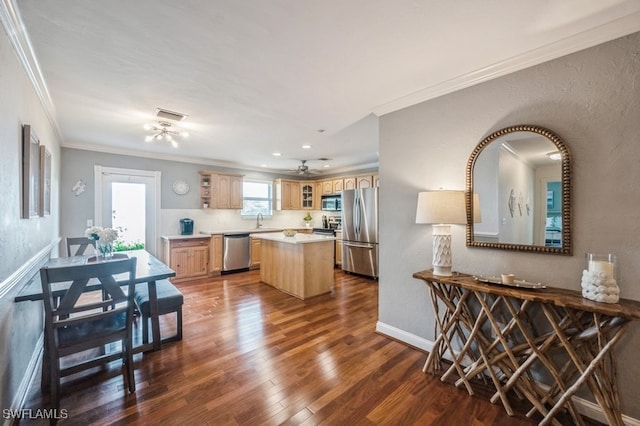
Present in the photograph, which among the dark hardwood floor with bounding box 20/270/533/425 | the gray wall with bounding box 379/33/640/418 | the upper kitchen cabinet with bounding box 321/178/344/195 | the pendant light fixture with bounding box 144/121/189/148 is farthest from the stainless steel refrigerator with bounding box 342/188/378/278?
the pendant light fixture with bounding box 144/121/189/148

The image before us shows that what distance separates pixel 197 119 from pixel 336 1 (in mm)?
2351

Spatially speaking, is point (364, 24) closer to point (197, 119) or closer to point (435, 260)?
point (435, 260)

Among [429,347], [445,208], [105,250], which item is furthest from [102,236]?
[429,347]

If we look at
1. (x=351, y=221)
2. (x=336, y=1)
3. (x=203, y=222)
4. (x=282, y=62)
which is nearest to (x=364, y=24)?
A: (x=336, y=1)

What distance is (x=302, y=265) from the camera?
387cm

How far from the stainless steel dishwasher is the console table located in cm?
416

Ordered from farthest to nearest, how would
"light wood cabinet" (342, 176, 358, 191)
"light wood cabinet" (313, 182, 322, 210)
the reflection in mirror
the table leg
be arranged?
"light wood cabinet" (313, 182, 322, 210) < "light wood cabinet" (342, 176, 358, 191) < the table leg < the reflection in mirror

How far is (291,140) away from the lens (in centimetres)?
408

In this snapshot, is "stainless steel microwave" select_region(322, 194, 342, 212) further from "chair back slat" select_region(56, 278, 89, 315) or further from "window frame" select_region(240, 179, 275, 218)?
"chair back slat" select_region(56, 278, 89, 315)

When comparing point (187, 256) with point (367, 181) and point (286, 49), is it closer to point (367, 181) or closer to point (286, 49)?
point (367, 181)

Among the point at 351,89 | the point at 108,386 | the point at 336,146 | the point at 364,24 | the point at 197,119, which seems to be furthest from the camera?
the point at 336,146

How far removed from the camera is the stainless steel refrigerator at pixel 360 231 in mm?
4996

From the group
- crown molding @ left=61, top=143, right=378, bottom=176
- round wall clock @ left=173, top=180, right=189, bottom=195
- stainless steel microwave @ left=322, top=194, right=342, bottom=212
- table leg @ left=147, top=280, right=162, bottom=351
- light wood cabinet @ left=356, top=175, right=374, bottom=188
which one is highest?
crown molding @ left=61, top=143, right=378, bottom=176

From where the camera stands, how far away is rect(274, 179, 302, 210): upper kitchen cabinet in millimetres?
6680
